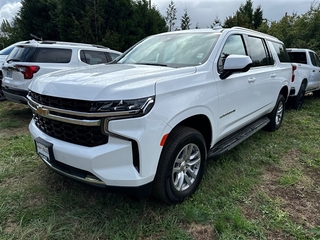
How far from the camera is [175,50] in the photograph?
3.22m

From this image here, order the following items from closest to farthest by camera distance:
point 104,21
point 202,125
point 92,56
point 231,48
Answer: point 202,125 → point 231,48 → point 92,56 → point 104,21

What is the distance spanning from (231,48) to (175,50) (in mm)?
744

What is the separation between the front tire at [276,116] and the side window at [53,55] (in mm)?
4803

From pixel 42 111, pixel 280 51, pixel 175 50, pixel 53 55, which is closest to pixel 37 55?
pixel 53 55

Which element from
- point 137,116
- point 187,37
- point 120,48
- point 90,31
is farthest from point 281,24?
point 137,116

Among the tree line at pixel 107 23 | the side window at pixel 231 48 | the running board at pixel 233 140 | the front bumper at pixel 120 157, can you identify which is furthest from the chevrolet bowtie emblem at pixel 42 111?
the tree line at pixel 107 23

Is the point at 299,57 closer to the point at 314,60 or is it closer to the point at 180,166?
the point at 314,60

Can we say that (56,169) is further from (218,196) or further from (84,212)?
(218,196)

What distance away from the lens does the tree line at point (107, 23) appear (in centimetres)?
1367

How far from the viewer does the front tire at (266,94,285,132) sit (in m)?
4.88

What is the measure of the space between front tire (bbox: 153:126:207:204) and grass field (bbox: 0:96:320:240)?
0.17 metres

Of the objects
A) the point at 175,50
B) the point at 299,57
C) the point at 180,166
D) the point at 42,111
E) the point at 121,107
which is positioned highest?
the point at 175,50

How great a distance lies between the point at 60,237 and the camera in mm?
2143

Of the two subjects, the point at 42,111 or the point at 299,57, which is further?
the point at 299,57
